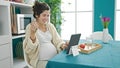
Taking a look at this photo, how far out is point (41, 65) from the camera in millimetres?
1812

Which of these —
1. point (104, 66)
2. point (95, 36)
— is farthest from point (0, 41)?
point (95, 36)

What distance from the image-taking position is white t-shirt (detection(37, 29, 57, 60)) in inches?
71.6

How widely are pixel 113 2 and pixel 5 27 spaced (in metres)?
2.45

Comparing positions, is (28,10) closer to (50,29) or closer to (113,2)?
(50,29)

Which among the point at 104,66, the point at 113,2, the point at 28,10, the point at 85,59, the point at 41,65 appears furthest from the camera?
the point at 113,2

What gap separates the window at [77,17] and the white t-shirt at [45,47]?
2186 mm

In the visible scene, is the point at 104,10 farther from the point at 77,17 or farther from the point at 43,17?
the point at 43,17

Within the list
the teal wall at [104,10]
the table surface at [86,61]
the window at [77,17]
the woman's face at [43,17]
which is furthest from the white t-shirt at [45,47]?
the window at [77,17]

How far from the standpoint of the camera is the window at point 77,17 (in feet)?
12.9

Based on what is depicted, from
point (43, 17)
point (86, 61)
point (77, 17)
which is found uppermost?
point (77, 17)

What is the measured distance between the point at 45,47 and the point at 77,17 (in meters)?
2.42

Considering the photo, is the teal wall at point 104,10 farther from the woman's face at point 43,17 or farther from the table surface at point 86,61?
the table surface at point 86,61

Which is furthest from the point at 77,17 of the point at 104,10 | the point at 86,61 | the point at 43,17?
the point at 86,61

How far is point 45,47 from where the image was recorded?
6.05 ft
